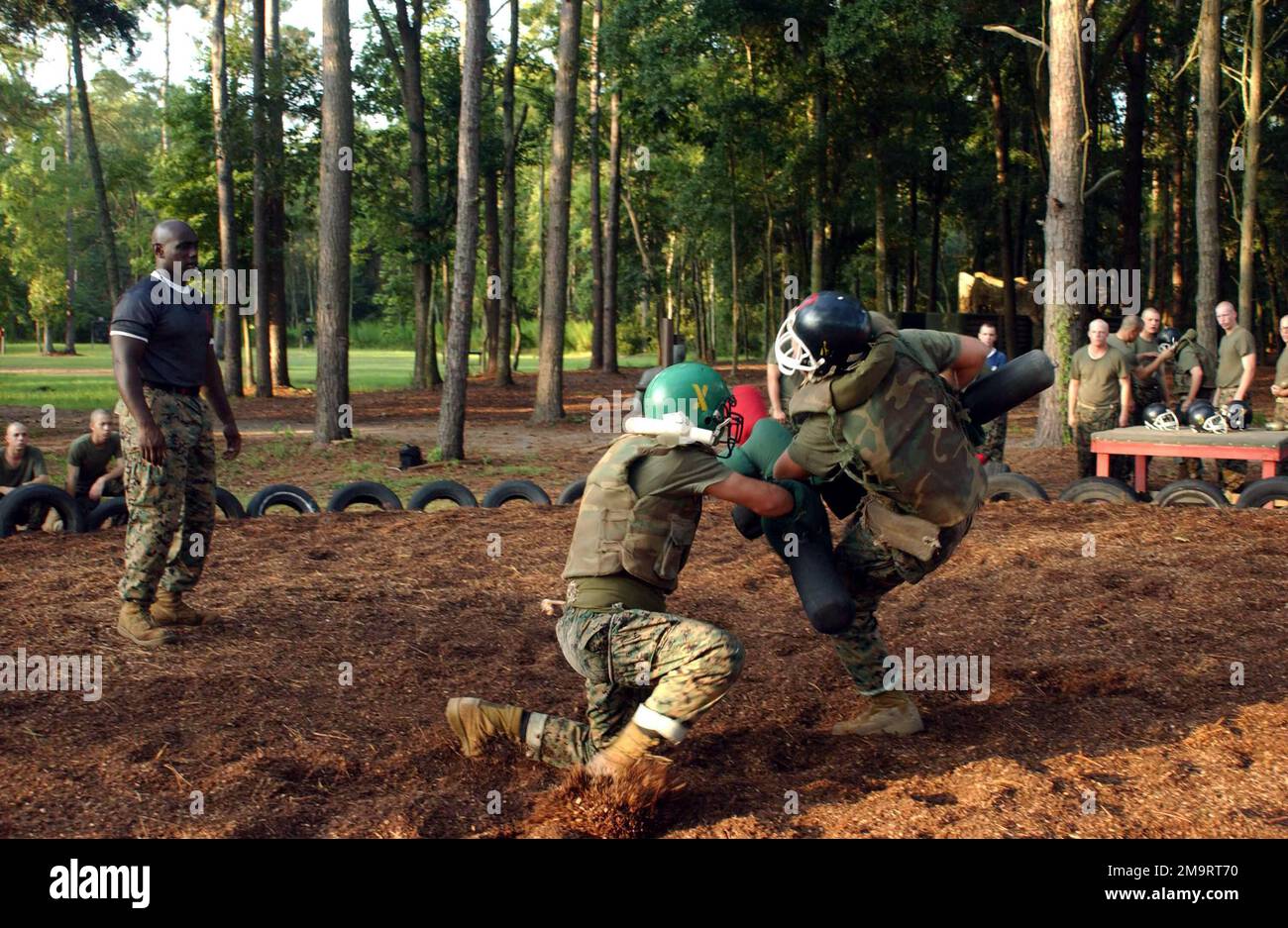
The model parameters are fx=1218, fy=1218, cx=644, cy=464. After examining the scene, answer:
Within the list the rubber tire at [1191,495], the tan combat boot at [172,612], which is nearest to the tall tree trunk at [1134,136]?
the rubber tire at [1191,495]

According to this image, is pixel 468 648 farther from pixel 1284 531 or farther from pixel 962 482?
pixel 1284 531

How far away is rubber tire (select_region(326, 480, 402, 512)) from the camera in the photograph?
1105 cm

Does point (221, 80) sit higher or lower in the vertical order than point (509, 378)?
higher

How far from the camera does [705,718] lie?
5.68m

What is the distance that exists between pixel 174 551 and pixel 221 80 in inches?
938

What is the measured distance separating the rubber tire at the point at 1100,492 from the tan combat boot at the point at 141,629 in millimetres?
7785

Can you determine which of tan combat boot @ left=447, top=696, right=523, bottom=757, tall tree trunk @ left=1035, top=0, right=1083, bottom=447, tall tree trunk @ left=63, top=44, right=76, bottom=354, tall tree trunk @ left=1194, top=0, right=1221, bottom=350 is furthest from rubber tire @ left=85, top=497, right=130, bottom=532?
tall tree trunk @ left=63, top=44, right=76, bottom=354

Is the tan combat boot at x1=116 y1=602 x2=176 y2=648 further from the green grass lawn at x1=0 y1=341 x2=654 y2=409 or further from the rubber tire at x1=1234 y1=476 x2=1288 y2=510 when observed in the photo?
the green grass lawn at x1=0 y1=341 x2=654 y2=409

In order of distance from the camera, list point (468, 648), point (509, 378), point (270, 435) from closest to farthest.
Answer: point (468, 648) → point (270, 435) → point (509, 378)

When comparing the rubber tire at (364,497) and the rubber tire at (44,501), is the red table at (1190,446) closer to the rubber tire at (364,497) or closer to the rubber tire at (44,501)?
the rubber tire at (364,497)

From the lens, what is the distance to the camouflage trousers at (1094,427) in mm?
13328

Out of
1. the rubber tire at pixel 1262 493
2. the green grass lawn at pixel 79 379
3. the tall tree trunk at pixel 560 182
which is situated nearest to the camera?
the rubber tire at pixel 1262 493

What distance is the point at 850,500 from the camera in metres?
5.44

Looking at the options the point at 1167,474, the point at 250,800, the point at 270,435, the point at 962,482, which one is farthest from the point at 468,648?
the point at 270,435
